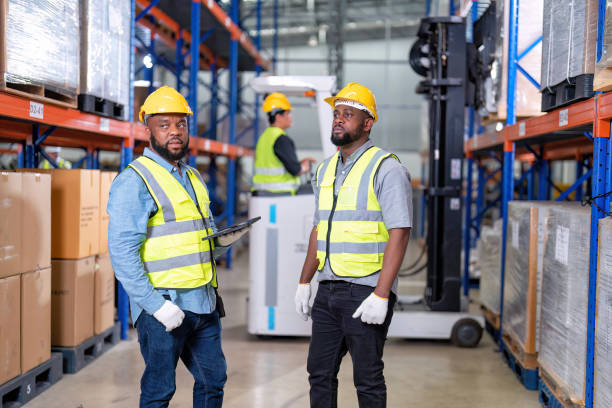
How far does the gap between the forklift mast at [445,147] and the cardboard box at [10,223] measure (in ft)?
12.5

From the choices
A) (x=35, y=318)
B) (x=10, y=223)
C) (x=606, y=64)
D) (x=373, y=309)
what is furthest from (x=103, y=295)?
(x=606, y=64)

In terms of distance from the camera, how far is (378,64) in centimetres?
2183

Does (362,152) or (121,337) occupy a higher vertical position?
(362,152)

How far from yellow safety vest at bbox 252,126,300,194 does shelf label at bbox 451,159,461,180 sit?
1.64 metres

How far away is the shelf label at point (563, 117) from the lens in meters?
4.07

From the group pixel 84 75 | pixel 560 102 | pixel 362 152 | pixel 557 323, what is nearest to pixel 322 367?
pixel 362 152

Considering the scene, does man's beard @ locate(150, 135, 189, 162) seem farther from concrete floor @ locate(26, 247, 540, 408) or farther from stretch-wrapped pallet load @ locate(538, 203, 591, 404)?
stretch-wrapped pallet load @ locate(538, 203, 591, 404)

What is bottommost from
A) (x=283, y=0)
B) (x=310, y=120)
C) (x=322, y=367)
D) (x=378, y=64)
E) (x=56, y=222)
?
(x=322, y=367)

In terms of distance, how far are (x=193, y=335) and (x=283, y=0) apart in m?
19.7

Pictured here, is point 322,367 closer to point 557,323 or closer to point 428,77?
point 557,323

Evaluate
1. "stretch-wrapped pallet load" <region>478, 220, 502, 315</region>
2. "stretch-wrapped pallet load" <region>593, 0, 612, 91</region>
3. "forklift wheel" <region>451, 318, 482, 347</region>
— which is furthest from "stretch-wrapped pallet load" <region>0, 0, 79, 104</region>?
"stretch-wrapped pallet load" <region>478, 220, 502, 315</region>

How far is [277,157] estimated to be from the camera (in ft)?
21.1

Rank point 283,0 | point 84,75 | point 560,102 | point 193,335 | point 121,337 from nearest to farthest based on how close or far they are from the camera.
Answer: point 193,335, point 560,102, point 84,75, point 121,337, point 283,0

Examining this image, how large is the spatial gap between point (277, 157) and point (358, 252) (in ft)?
11.4
